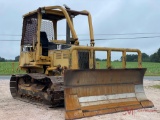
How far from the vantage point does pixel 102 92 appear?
803 centimetres

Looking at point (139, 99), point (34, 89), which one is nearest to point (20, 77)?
point (34, 89)

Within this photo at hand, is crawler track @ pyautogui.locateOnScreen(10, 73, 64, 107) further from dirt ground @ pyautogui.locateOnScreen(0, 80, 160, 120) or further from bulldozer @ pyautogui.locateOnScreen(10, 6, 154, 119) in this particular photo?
dirt ground @ pyautogui.locateOnScreen(0, 80, 160, 120)

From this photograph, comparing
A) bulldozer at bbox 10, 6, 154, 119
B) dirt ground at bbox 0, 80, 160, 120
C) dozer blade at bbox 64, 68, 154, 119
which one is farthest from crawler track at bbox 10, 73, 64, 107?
dozer blade at bbox 64, 68, 154, 119

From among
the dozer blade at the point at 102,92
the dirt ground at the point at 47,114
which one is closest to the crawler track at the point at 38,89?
the dirt ground at the point at 47,114

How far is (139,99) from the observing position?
8.70 metres

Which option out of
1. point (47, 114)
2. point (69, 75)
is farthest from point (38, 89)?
point (69, 75)

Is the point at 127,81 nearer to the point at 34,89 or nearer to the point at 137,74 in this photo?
the point at 137,74

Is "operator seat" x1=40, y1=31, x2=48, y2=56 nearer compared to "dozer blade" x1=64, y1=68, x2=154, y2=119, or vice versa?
"dozer blade" x1=64, y1=68, x2=154, y2=119

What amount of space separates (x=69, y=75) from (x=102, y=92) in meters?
1.17

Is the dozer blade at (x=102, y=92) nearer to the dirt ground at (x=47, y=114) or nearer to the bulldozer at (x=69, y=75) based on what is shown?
the bulldozer at (x=69, y=75)

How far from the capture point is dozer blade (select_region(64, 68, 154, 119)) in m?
7.35

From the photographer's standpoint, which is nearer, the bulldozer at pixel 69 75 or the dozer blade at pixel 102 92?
the dozer blade at pixel 102 92

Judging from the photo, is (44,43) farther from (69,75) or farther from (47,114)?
(47,114)

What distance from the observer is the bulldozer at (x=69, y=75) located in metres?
7.48
